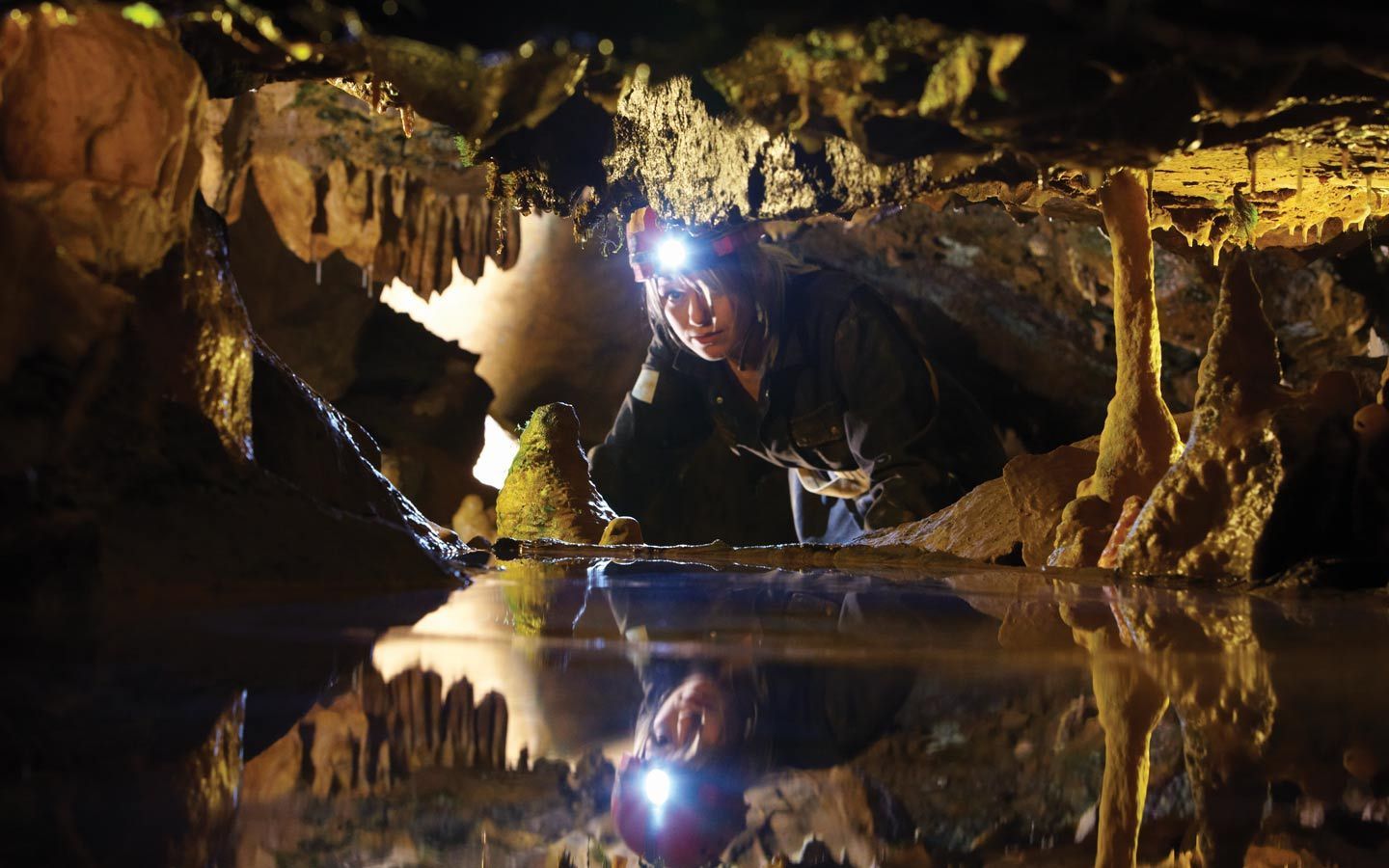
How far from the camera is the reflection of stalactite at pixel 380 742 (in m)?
1.25

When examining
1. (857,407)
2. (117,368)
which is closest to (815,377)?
(857,407)

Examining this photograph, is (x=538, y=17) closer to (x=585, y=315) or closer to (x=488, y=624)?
(x=488, y=624)

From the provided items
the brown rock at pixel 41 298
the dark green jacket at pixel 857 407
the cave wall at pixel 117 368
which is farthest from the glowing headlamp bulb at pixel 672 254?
the brown rock at pixel 41 298

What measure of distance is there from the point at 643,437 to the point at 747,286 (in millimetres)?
2659

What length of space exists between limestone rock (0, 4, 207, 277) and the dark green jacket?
786cm

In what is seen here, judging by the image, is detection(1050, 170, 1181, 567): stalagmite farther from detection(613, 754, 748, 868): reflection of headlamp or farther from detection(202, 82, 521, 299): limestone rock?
detection(202, 82, 521, 299): limestone rock

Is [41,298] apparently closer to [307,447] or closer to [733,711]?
[307,447]

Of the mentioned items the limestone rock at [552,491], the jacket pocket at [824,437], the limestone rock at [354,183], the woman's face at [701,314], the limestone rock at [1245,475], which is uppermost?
the limestone rock at [354,183]

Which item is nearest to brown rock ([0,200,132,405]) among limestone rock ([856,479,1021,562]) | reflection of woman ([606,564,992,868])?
reflection of woman ([606,564,992,868])

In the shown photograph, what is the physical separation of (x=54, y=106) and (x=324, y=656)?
→ 182 centimetres

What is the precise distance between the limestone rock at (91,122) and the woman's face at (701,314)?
7709mm

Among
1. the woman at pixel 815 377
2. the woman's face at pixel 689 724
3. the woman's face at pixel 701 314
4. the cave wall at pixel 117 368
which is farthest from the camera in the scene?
the woman's face at pixel 701 314

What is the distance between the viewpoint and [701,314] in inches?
419

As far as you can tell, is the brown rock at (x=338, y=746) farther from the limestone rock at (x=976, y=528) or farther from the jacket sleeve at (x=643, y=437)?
the jacket sleeve at (x=643, y=437)
